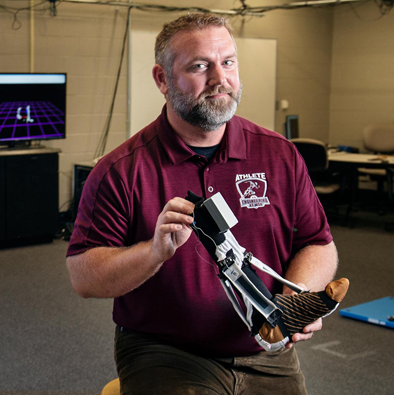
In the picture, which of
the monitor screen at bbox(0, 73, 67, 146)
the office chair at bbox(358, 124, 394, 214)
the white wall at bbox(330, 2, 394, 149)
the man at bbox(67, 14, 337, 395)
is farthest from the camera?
the white wall at bbox(330, 2, 394, 149)

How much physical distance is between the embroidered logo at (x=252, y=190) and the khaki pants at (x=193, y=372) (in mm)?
376

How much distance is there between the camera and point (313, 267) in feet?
5.15

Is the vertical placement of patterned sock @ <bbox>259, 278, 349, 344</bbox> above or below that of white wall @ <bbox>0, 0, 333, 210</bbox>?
below

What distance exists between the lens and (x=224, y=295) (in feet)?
4.84

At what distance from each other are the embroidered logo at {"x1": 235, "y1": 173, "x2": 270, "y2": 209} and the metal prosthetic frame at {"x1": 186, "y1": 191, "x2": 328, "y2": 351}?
0.89 feet

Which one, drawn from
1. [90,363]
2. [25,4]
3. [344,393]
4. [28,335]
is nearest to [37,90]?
[25,4]

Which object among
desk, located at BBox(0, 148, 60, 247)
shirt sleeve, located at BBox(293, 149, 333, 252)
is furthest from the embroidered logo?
desk, located at BBox(0, 148, 60, 247)

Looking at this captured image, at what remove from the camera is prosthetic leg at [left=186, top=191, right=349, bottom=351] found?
Answer: 124 centimetres

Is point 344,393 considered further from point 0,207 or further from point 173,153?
point 0,207

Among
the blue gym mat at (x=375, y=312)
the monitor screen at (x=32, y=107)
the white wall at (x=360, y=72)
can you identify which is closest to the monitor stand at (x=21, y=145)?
the monitor screen at (x=32, y=107)

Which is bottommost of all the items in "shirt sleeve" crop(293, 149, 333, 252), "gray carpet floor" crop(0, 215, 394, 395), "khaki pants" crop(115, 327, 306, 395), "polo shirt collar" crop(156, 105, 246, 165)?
"gray carpet floor" crop(0, 215, 394, 395)

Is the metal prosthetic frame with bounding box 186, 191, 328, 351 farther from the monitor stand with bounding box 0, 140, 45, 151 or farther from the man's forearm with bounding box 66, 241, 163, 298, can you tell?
the monitor stand with bounding box 0, 140, 45, 151

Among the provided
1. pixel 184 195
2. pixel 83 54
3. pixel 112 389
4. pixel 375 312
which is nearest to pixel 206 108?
pixel 184 195

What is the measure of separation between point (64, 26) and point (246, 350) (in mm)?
4562
